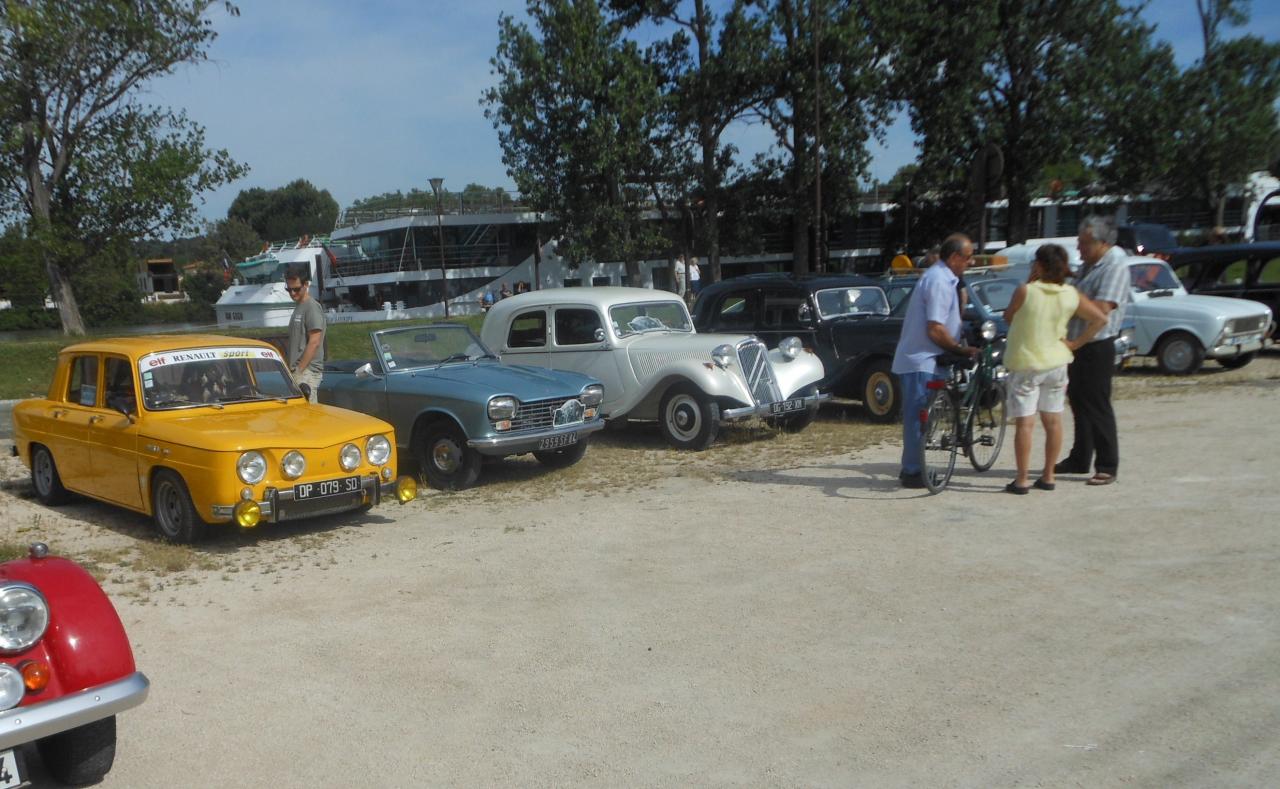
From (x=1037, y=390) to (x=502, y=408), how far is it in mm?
4303

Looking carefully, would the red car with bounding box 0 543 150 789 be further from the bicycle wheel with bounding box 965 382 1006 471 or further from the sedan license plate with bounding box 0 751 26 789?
the bicycle wheel with bounding box 965 382 1006 471

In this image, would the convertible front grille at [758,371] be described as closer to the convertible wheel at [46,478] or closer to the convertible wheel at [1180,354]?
the convertible wheel at [46,478]

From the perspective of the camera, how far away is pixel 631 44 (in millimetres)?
34594

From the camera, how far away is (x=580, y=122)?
35.2m

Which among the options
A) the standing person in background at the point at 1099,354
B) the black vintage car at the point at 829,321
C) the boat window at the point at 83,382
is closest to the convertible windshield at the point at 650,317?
the black vintage car at the point at 829,321

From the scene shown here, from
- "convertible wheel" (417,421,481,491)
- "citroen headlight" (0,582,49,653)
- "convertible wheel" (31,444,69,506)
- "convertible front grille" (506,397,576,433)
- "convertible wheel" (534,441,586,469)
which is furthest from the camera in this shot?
"convertible wheel" (534,441,586,469)

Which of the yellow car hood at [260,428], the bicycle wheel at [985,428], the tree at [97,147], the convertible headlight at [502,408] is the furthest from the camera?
the tree at [97,147]

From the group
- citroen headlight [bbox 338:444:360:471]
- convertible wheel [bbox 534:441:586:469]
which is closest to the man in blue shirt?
convertible wheel [bbox 534:441:586:469]

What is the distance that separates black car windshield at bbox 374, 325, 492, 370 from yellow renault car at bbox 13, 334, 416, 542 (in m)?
1.52

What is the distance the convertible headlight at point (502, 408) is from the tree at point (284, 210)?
115 m

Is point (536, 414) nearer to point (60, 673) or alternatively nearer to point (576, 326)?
point (576, 326)

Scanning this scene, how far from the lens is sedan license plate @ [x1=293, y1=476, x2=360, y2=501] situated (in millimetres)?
6840

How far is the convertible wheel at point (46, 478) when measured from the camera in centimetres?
853

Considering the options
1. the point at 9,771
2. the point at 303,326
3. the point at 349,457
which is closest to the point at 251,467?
the point at 349,457
